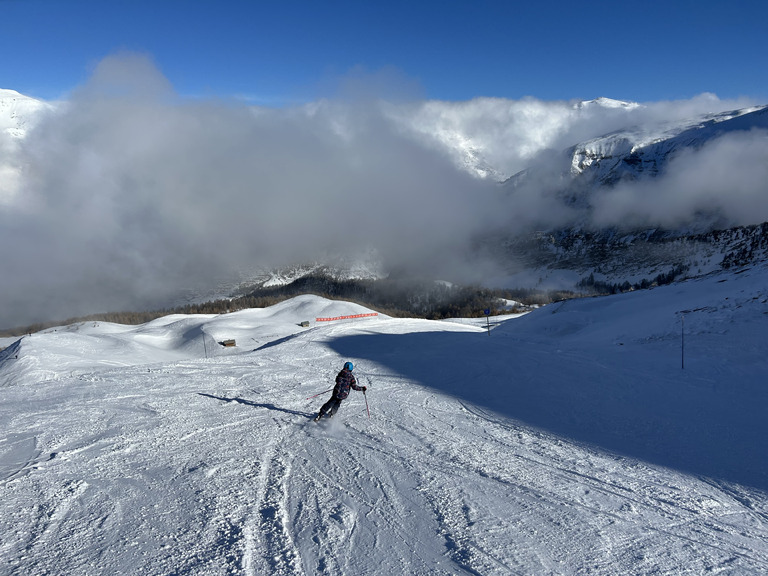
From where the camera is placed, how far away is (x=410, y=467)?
9211 mm

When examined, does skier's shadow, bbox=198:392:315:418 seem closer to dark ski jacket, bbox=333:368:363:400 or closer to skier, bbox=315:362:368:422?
skier, bbox=315:362:368:422

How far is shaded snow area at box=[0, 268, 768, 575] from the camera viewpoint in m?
6.26

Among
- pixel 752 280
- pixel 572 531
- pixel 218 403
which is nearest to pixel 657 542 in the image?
pixel 572 531

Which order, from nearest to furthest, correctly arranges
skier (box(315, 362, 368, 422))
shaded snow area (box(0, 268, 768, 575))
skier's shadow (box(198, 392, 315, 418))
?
1. shaded snow area (box(0, 268, 768, 575))
2. skier (box(315, 362, 368, 422))
3. skier's shadow (box(198, 392, 315, 418))

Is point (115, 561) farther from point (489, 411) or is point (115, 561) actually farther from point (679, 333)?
point (679, 333)

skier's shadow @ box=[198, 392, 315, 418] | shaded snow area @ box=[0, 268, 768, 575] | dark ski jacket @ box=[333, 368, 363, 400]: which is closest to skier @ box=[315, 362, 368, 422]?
dark ski jacket @ box=[333, 368, 363, 400]

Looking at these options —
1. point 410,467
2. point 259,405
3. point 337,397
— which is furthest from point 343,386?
point 410,467

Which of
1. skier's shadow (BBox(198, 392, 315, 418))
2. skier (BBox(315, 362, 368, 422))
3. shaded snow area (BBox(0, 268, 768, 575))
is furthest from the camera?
skier's shadow (BBox(198, 392, 315, 418))

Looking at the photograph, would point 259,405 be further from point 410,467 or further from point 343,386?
point 410,467

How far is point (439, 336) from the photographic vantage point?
3103 cm

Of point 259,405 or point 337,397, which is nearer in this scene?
point 337,397

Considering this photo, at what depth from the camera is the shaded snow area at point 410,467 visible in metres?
6.26

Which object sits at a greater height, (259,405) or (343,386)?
(343,386)

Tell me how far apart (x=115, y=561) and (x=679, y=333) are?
75.1 ft
